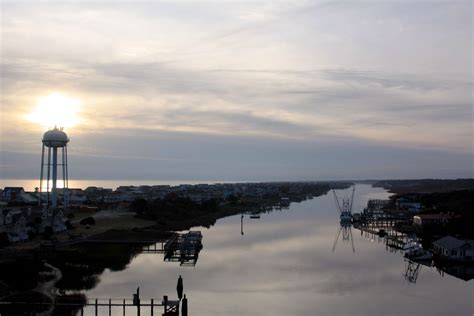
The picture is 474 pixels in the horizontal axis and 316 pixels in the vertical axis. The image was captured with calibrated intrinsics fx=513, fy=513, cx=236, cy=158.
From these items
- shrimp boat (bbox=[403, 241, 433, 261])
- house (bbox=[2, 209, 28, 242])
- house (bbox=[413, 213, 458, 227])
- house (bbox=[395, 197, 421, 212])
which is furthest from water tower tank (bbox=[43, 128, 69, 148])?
house (bbox=[395, 197, 421, 212])

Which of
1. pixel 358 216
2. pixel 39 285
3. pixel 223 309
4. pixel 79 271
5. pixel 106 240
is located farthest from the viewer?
pixel 358 216

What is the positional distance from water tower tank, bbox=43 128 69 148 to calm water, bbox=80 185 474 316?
23.4m

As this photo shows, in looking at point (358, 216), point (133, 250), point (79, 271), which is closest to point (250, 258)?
point (133, 250)

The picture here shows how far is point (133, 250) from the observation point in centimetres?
3344

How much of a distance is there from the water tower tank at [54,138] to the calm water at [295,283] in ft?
76.8

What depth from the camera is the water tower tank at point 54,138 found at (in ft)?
169

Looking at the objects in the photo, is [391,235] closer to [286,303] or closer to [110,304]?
[286,303]

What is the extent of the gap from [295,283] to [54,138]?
35408 mm

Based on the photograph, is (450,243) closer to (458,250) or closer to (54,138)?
(458,250)

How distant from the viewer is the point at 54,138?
51.4 metres

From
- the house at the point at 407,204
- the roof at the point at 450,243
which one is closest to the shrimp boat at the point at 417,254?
the roof at the point at 450,243

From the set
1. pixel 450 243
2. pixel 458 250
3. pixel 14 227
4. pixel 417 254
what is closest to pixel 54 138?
pixel 14 227

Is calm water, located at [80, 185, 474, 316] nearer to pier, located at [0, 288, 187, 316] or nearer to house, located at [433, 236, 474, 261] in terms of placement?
pier, located at [0, 288, 187, 316]

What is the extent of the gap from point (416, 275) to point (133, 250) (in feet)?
57.2
